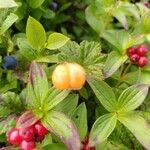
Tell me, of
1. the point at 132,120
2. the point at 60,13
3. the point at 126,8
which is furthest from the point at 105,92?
the point at 60,13

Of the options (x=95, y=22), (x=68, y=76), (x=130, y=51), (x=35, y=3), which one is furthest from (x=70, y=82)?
(x=95, y=22)

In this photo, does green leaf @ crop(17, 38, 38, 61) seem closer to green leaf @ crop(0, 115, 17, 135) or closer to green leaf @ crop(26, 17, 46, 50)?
green leaf @ crop(26, 17, 46, 50)

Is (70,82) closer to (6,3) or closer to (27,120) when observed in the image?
(27,120)

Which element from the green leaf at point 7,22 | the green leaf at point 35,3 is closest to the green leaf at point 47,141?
the green leaf at point 7,22

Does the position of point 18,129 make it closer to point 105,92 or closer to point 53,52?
point 105,92

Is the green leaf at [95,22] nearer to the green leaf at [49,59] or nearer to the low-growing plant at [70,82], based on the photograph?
the low-growing plant at [70,82]

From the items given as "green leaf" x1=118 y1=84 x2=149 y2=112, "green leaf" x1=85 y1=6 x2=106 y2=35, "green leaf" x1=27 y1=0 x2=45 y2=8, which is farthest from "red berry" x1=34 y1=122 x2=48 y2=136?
"green leaf" x1=85 y1=6 x2=106 y2=35
